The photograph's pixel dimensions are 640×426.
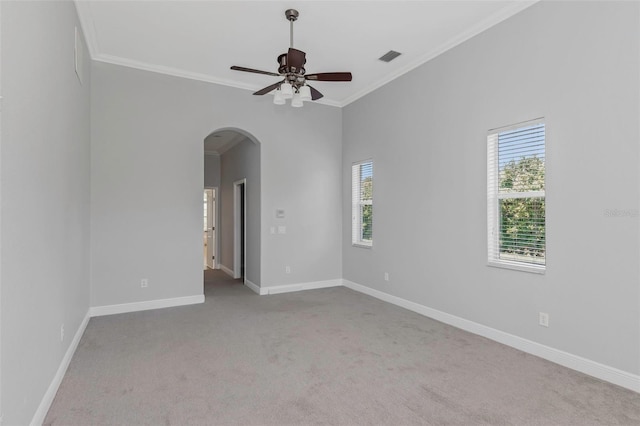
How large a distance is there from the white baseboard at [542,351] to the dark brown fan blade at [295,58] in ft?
10.5

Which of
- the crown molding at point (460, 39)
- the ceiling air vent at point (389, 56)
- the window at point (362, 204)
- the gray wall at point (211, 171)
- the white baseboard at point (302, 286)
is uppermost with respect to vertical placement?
the ceiling air vent at point (389, 56)

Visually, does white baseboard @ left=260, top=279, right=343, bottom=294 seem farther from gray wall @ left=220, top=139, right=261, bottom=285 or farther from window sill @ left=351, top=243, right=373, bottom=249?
window sill @ left=351, top=243, right=373, bottom=249

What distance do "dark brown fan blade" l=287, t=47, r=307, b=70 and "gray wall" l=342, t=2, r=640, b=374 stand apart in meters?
1.87

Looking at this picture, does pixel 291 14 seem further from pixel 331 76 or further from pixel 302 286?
pixel 302 286

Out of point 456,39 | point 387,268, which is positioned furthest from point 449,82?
point 387,268

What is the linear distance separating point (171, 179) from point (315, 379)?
3.44 metres

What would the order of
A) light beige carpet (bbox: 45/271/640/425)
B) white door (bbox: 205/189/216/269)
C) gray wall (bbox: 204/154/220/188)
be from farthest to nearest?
1. white door (bbox: 205/189/216/269)
2. gray wall (bbox: 204/154/220/188)
3. light beige carpet (bbox: 45/271/640/425)

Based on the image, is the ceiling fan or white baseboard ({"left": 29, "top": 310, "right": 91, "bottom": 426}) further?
the ceiling fan

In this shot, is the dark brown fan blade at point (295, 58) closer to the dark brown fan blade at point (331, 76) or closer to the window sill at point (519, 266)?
the dark brown fan blade at point (331, 76)

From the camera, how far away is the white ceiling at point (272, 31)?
342cm

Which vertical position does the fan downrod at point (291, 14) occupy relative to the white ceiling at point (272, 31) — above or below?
below

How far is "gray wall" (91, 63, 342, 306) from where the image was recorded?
4559 mm

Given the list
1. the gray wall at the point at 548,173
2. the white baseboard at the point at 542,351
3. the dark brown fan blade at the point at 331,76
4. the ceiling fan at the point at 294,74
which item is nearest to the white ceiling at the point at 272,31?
the gray wall at the point at 548,173

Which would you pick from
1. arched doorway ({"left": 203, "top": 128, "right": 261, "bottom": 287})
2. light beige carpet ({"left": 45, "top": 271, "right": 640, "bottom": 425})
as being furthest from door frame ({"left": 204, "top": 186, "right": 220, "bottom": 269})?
light beige carpet ({"left": 45, "top": 271, "right": 640, "bottom": 425})
